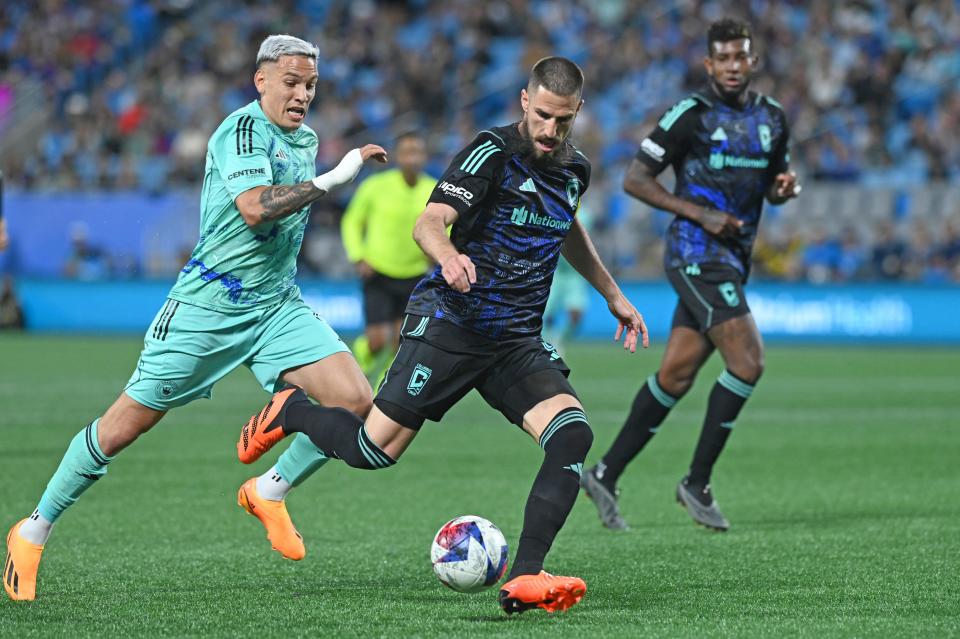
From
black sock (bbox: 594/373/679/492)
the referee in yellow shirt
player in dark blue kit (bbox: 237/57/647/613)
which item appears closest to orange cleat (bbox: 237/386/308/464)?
player in dark blue kit (bbox: 237/57/647/613)

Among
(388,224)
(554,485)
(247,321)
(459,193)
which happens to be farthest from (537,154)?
(388,224)

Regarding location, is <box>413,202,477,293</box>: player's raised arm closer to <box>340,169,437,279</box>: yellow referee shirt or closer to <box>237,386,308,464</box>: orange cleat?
<box>237,386,308,464</box>: orange cleat

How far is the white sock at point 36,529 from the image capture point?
6016 millimetres

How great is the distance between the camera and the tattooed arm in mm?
5699

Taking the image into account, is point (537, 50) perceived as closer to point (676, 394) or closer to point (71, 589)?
point (676, 394)

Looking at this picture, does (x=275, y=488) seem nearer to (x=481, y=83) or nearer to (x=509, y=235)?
(x=509, y=235)

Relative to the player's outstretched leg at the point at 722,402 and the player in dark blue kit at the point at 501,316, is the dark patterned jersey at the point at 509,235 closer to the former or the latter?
the player in dark blue kit at the point at 501,316

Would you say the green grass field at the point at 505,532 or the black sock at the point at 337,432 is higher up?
the black sock at the point at 337,432

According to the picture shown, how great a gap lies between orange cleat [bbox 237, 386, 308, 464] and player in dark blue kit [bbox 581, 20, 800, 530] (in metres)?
2.48

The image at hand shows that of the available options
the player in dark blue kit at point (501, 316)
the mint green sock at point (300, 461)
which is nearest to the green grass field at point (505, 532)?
the mint green sock at point (300, 461)

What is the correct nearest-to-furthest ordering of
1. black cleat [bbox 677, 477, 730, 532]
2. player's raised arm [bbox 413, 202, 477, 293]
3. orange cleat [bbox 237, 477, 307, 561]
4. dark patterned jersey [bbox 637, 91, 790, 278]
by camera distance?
player's raised arm [bbox 413, 202, 477, 293]
orange cleat [bbox 237, 477, 307, 561]
black cleat [bbox 677, 477, 730, 532]
dark patterned jersey [bbox 637, 91, 790, 278]

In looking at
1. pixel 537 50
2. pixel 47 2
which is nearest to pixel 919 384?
pixel 537 50

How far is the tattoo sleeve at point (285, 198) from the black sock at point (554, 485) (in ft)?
4.31

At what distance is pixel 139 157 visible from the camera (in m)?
29.4
